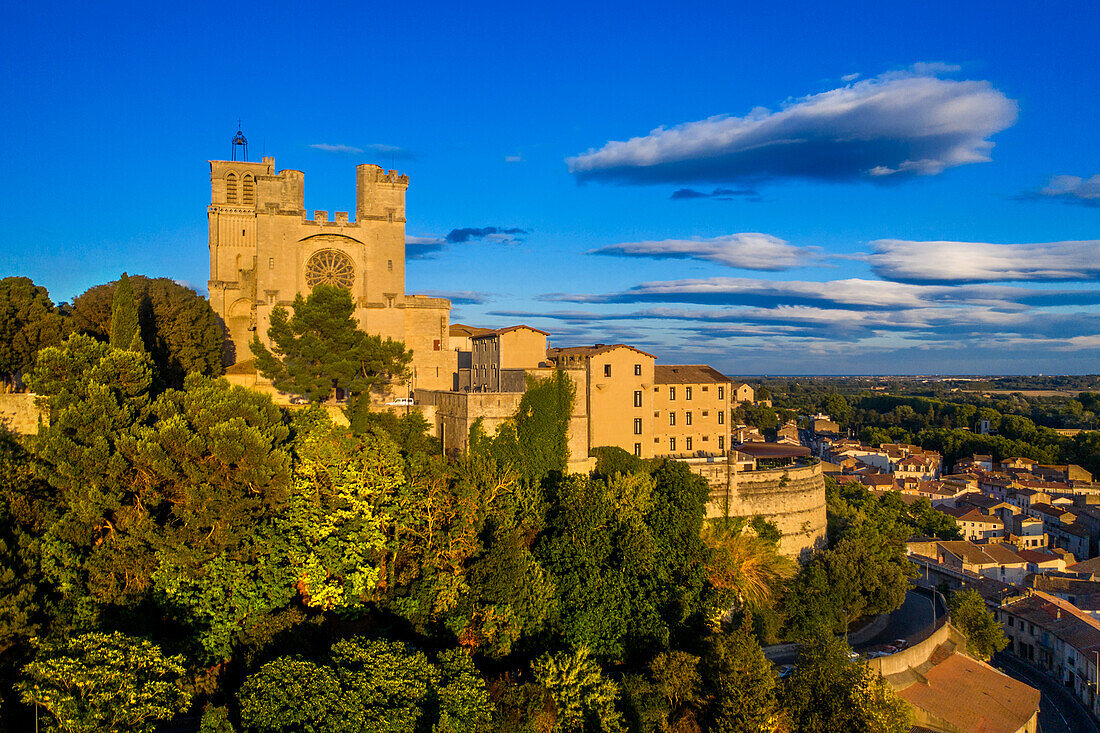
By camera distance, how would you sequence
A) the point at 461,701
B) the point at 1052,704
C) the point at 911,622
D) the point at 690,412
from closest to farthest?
the point at 461,701, the point at 911,622, the point at 1052,704, the point at 690,412

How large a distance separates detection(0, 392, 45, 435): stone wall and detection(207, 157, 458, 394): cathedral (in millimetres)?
8837

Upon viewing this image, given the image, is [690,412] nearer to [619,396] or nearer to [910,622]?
[619,396]

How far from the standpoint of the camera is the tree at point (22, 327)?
27062 mm

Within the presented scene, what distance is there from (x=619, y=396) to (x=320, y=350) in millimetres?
13294

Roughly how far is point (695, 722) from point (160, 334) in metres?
24.1

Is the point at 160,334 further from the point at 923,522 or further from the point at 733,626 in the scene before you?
the point at 923,522

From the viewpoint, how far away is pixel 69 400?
19.6 meters

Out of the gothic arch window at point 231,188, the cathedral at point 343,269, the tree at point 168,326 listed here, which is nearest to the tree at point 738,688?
the cathedral at point 343,269

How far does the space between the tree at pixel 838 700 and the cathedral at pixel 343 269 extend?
67.3 ft

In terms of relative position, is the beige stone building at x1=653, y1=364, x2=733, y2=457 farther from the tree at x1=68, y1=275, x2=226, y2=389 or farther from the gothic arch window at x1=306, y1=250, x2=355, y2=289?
the tree at x1=68, y1=275, x2=226, y2=389

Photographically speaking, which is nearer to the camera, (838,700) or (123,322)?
(838,700)

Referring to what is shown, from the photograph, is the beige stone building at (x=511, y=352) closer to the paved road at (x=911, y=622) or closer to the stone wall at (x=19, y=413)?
the stone wall at (x=19, y=413)

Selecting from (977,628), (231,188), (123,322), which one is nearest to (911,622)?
(977,628)

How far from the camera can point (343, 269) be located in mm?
34938
